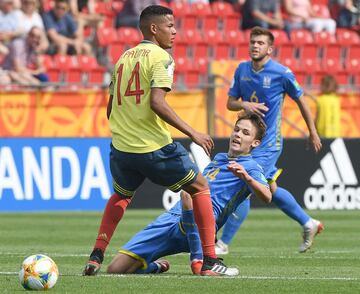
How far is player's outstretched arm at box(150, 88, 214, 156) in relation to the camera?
338 inches

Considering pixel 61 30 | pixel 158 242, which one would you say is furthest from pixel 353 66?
pixel 158 242

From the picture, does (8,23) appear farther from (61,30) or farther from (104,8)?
(104,8)

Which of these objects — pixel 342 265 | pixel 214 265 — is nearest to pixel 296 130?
pixel 342 265

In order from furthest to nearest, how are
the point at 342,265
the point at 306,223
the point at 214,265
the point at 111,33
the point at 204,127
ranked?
the point at 111,33
the point at 204,127
the point at 306,223
the point at 342,265
the point at 214,265

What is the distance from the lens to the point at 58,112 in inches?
739

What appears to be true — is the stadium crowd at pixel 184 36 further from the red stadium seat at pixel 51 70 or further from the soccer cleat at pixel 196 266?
the soccer cleat at pixel 196 266

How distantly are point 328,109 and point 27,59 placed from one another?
5.31 metres

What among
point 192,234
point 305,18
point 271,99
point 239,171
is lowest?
point 305,18

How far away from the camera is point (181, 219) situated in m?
9.47

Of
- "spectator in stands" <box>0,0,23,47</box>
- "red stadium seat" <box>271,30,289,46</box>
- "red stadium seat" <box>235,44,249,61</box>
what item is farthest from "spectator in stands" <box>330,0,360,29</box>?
"spectator in stands" <box>0,0,23,47</box>

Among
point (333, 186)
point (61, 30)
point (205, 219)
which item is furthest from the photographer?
point (61, 30)

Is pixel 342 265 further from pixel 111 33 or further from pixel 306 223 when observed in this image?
pixel 111 33

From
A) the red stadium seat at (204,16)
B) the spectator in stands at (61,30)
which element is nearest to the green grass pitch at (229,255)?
the spectator in stands at (61,30)

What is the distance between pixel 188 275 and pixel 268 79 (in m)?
3.73
